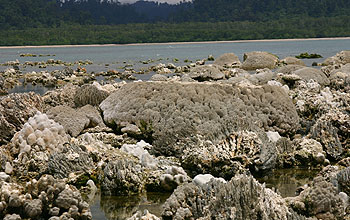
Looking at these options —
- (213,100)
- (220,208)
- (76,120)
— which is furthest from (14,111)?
(220,208)

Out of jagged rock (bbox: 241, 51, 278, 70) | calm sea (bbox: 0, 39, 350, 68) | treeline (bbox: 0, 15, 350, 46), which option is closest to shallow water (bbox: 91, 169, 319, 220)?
jagged rock (bbox: 241, 51, 278, 70)

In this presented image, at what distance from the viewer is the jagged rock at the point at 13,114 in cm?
1035

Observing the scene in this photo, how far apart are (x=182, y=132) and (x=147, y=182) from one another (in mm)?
1634

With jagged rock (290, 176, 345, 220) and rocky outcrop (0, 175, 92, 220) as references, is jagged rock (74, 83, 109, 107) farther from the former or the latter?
jagged rock (290, 176, 345, 220)

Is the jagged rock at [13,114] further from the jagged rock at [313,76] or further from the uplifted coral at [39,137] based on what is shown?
the jagged rock at [313,76]

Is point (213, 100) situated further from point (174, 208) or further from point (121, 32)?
point (121, 32)

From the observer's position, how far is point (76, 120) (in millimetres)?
10812

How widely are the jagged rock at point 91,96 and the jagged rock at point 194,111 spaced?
5.30ft

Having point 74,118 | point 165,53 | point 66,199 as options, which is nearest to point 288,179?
point 66,199

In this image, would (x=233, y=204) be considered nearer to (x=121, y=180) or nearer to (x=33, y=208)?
(x=33, y=208)

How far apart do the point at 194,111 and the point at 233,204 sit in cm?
449

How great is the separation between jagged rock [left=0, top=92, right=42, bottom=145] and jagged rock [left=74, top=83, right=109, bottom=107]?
2292 mm

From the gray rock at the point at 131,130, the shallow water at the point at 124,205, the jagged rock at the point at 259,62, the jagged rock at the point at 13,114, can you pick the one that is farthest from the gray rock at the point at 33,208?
the jagged rock at the point at 259,62

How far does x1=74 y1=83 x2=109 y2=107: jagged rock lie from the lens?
13.4m
